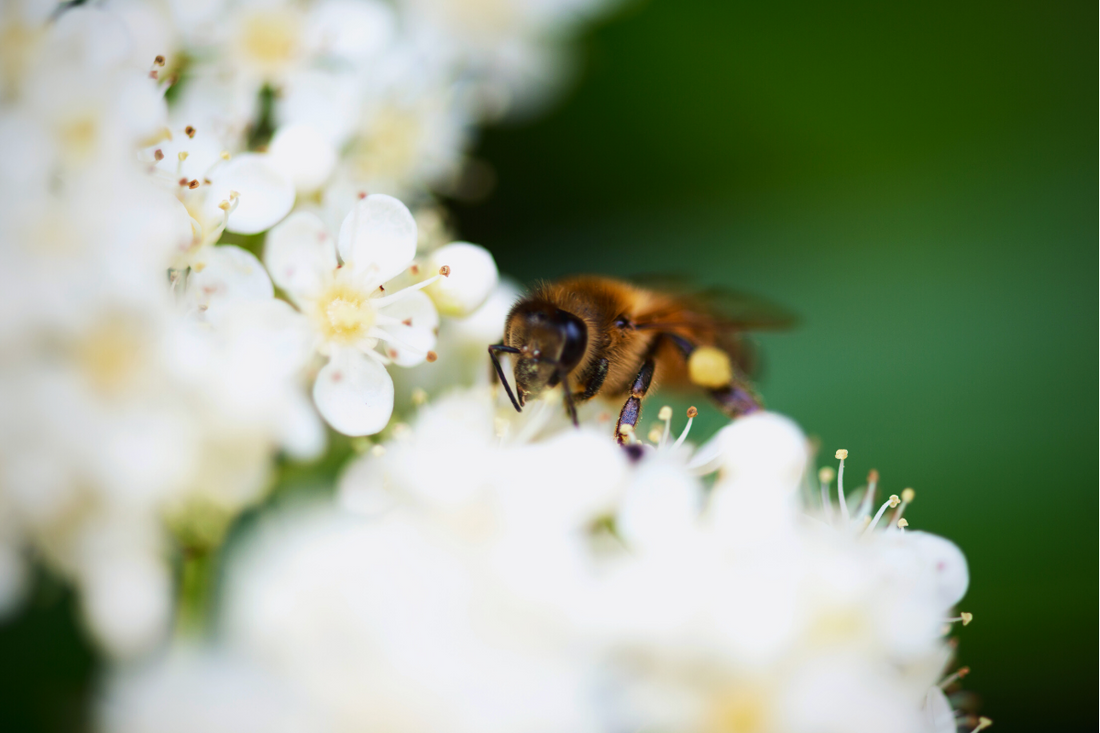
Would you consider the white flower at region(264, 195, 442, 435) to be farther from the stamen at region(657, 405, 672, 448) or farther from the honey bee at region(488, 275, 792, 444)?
the stamen at region(657, 405, 672, 448)

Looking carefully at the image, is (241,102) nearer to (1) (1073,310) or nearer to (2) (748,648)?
(2) (748,648)

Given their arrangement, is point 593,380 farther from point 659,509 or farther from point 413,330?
point 659,509

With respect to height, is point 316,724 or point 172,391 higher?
point 172,391

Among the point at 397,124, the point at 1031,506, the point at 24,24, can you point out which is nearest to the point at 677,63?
the point at 397,124

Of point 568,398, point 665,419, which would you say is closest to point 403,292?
point 568,398

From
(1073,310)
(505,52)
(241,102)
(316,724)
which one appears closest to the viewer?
(316,724)

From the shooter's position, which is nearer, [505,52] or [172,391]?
[172,391]
